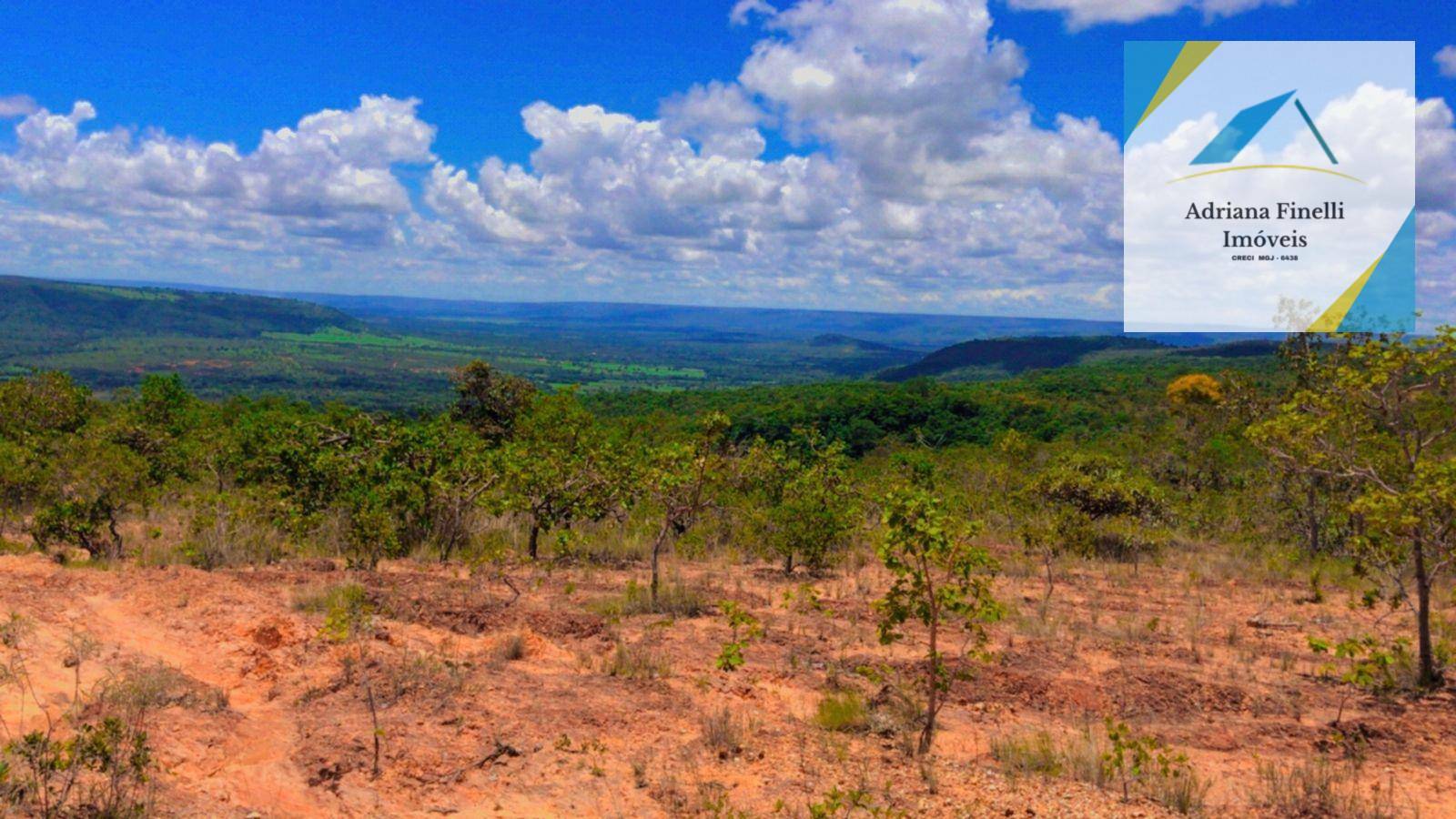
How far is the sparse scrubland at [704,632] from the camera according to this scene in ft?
21.2

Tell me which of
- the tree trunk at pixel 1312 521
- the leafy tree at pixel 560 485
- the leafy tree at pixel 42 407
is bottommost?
the tree trunk at pixel 1312 521

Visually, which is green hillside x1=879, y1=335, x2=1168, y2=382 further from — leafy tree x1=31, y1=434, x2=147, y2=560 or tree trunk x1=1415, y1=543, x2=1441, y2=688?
leafy tree x1=31, y1=434, x2=147, y2=560

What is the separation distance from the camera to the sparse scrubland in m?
6.45

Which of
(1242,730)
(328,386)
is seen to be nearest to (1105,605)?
(1242,730)

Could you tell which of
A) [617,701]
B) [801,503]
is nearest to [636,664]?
[617,701]

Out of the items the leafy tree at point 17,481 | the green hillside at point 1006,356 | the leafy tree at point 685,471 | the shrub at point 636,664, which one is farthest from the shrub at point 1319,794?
the green hillside at point 1006,356

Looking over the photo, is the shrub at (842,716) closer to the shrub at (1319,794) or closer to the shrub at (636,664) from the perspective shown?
the shrub at (636,664)

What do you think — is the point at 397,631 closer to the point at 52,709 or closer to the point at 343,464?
the point at 52,709

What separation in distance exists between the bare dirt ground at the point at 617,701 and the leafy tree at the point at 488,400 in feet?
30.7

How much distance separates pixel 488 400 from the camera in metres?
21.8

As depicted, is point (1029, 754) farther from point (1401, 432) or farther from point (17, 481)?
point (17, 481)

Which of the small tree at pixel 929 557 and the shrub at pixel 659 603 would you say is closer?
the small tree at pixel 929 557

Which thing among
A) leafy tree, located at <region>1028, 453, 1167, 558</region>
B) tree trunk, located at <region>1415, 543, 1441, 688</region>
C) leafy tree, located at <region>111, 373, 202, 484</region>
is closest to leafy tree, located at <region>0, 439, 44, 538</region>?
leafy tree, located at <region>111, 373, 202, 484</region>

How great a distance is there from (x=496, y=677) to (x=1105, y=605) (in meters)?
9.49
